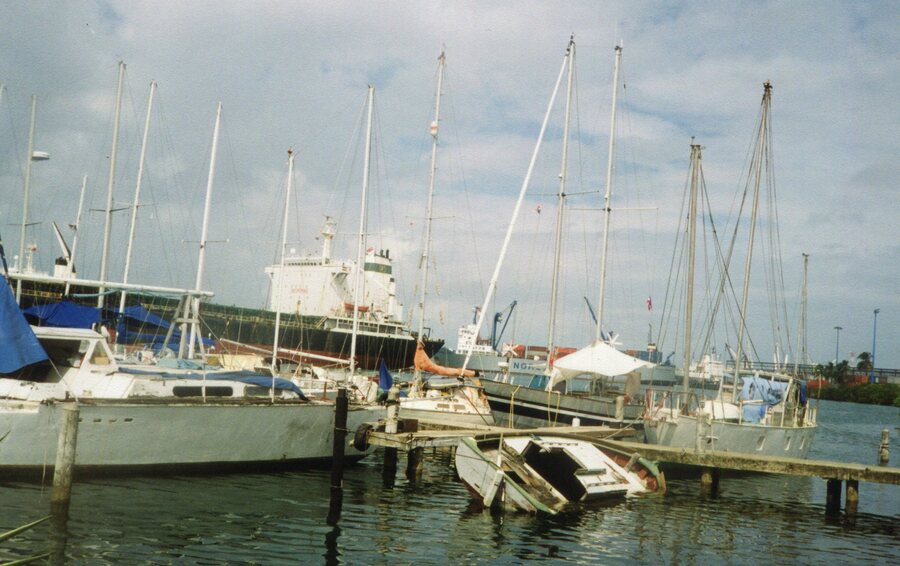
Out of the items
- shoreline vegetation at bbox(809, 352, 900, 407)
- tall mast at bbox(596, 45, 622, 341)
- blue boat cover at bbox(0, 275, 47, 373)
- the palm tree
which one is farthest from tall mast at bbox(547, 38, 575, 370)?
the palm tree

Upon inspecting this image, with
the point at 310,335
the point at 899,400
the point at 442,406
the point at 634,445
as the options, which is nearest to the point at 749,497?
the point at 634,445

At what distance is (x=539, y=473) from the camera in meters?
18.7

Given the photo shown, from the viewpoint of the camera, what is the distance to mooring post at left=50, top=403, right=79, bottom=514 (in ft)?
44.9

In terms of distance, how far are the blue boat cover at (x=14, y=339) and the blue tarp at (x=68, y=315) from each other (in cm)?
486

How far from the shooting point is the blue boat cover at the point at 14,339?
16.8 m

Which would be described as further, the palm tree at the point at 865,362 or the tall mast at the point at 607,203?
the palm tree at the point at 865,362

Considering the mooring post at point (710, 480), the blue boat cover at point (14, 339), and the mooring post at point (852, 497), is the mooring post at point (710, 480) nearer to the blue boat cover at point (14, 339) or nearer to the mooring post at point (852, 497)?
the mooring post at point (852, 497)

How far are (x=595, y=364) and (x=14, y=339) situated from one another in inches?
746

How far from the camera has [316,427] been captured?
70.0 feet

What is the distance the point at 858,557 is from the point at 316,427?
13722 millimetres

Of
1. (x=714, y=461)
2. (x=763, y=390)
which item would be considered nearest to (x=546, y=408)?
(x=714, y=461)

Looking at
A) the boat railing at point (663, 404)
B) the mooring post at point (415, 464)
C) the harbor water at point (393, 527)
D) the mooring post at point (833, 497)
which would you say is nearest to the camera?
the harbor water at point (393, 527)

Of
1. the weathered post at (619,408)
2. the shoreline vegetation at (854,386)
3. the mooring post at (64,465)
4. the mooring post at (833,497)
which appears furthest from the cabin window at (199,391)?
the shoreline vegetation at (854,386)

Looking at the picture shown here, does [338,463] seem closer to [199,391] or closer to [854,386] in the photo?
[199,391]
